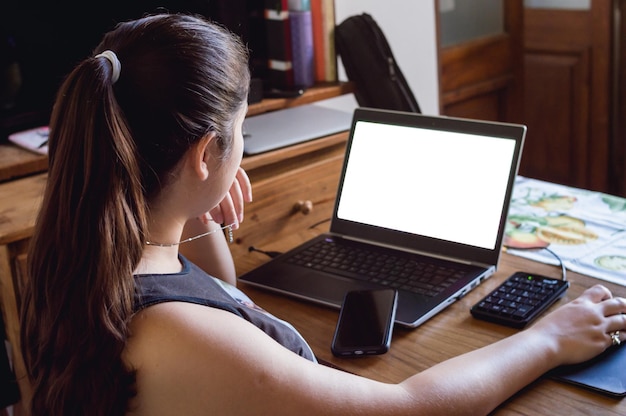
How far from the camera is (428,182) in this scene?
1.39 metres

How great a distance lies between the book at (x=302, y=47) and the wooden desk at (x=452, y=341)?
2.19ft

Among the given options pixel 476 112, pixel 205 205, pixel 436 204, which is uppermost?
pixel 205 205

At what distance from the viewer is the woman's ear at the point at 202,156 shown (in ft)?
3.14

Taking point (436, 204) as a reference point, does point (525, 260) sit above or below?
below

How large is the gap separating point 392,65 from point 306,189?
417mm

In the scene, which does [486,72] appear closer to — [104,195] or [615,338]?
[615,338]

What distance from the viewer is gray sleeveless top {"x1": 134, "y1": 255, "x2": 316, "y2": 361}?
911mm

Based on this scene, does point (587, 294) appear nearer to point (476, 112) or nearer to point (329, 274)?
point (329, 274)

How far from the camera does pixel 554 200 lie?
1.65 m

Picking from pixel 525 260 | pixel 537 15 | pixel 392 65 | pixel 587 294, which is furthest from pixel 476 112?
pixel 587 294

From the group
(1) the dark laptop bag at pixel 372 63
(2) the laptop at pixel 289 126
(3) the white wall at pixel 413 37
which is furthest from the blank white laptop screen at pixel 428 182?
(3) the white wall at pixel 413 37

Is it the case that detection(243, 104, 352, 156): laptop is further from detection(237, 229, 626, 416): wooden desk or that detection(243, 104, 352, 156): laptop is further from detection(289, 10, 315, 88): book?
detection(237, 229, 626, 416): wooden desk

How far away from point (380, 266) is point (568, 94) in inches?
91.6

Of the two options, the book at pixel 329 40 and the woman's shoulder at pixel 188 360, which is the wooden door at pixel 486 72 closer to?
the book at pixel 329 40
